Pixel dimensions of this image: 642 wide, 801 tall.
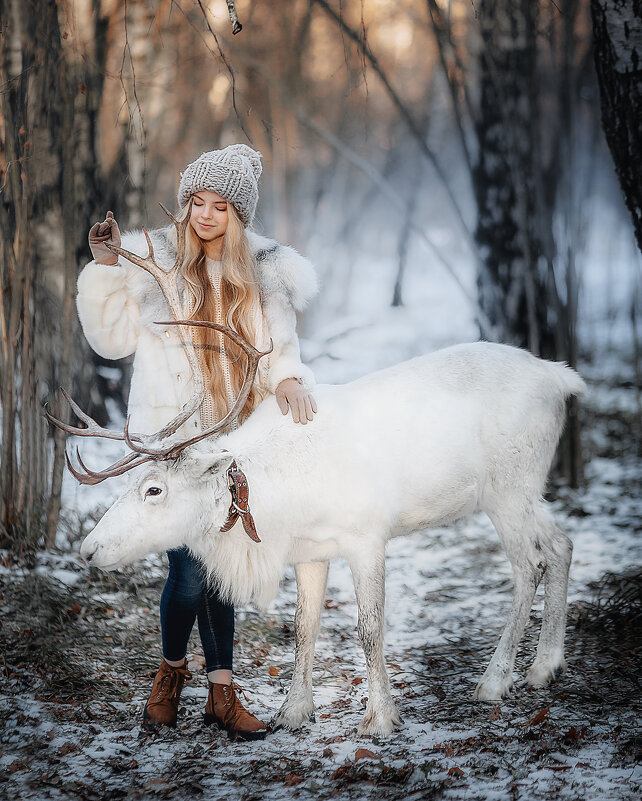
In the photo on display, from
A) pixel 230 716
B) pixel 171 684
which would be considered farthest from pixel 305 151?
pixel 230 716

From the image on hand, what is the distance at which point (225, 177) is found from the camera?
303cm

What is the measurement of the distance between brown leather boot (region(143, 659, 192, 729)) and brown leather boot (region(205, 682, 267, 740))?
131mm

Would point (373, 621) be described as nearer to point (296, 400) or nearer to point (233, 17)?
point (296, 400)

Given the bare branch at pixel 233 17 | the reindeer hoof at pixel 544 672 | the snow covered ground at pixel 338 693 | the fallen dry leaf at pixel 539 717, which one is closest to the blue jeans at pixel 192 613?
the snow covered ground at pixel 338 693

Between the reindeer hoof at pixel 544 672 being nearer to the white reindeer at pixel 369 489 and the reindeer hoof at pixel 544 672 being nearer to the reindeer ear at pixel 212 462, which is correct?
the white reindeer at pixel 369 489

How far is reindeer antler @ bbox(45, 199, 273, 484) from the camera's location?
113 inches

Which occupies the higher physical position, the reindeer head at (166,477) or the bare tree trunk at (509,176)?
the bare tree trunk at (509,176)

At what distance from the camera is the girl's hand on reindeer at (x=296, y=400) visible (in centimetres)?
314

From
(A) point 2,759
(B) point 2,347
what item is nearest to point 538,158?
(B) point 2,347

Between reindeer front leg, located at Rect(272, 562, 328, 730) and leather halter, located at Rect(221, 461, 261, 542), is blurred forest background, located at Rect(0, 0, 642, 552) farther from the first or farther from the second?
reindeer front leg, located at Rect(272, 562, 328, 730)

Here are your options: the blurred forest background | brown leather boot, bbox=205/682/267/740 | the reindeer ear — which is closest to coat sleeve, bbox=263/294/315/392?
the reindeer ear

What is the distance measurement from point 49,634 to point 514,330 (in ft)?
16.5

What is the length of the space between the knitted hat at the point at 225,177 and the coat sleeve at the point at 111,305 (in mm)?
307

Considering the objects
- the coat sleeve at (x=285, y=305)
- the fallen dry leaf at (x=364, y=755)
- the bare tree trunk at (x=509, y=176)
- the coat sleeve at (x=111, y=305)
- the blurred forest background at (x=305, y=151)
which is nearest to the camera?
the fallen dry leaf at (x=364, y=755)
